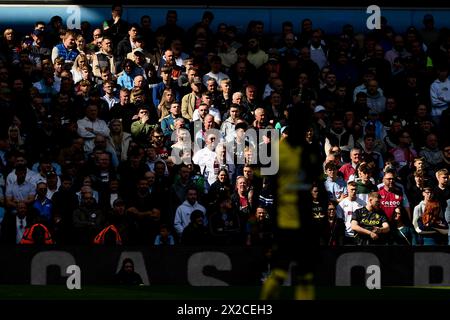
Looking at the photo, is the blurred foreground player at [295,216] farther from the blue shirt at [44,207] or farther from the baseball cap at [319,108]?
the baseball cap at [319,108]

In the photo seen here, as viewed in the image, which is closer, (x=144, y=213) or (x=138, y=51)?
(x=144, y=213)

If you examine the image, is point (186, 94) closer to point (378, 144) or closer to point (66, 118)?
point (66, 118)

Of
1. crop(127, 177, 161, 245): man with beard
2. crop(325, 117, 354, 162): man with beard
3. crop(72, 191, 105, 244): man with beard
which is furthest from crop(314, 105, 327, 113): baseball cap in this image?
crop(72, 191, 105, 244): man with beard

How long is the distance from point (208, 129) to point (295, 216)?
8661mm

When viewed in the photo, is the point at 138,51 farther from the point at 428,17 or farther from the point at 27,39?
the point at 428,17

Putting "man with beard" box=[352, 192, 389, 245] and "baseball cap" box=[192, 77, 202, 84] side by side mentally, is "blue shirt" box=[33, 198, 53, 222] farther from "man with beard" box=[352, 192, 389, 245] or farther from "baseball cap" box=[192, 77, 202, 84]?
"man with beard" box=[352, 192, 389, 245]

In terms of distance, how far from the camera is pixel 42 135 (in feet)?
64.3

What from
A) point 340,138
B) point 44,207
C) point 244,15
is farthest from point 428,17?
point 44,207

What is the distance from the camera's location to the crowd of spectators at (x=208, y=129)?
18250mm

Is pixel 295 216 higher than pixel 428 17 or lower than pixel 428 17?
lower

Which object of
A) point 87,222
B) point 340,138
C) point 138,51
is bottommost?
point 87,222

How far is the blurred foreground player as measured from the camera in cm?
1078

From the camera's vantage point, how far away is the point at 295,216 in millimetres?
10945

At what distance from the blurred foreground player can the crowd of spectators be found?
5910 millimetres
